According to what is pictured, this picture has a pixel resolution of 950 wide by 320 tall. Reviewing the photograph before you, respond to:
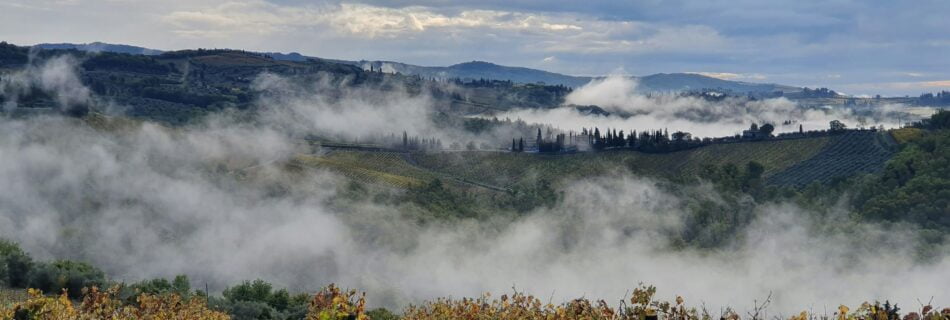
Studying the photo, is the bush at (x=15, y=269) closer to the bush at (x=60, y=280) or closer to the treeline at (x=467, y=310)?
the bush at (x=60, y=280)

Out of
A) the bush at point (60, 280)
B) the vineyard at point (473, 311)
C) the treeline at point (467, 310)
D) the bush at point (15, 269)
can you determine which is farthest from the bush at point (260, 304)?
the vineyard at point (473, 311)

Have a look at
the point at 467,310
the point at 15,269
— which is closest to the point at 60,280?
the point at 15,269

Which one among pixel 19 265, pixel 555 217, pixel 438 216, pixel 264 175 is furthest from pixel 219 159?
pixel 19 265

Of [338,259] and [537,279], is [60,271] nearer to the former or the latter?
[338,259]

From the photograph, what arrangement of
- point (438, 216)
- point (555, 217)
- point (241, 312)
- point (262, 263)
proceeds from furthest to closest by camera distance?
point (555, 217)
point (438, 216)
point (262, 263)
point (241, 312)

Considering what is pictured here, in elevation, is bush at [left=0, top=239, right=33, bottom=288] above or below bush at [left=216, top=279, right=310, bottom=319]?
above

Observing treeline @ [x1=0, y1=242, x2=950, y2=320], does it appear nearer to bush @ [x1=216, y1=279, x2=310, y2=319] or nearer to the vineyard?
the vineyard

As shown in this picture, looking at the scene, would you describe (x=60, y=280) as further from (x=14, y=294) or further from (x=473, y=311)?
(x=473, y=311)

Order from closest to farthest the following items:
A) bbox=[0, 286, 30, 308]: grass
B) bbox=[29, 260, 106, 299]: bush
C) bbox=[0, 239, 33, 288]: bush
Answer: bbox=[0, 286, 30, 308]: grass
bbox=[29, 260, 106, 299]: bush
bbox=[0, 239, 33, 288]: bush

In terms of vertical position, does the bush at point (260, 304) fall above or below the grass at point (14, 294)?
below

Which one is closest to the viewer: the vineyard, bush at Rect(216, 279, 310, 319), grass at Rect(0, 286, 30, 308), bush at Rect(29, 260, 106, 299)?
the vineyard

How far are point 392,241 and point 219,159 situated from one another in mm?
75099

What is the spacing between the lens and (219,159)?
639ft

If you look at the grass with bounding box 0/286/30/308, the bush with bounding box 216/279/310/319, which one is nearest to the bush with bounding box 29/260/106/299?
the grass with bounding box 0/286/30/308
